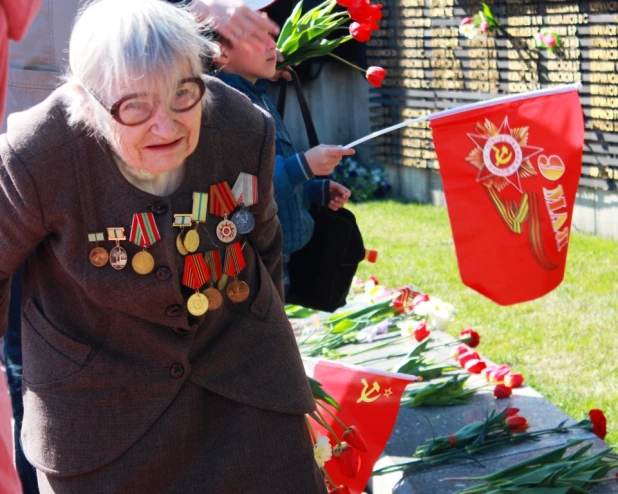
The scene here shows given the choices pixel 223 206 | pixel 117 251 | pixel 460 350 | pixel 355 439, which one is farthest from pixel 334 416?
pixel 460 350

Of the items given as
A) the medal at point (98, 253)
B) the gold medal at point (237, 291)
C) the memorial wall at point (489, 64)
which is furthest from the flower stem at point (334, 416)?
the memorial wall at point (489, 64)

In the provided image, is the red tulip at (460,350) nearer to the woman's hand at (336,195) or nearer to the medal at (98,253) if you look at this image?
the woman's hand at (336,195)

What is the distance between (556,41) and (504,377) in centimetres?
453

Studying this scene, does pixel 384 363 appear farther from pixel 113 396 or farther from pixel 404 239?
pixel 404 239

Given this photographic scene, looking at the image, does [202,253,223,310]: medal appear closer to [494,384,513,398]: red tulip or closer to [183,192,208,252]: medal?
[183,192,208,252]: medal

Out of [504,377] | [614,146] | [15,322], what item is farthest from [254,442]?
[614,146]

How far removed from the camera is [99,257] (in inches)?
90.0

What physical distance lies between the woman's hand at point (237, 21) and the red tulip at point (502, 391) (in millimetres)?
1806

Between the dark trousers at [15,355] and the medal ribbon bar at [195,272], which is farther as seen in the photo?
the dark trousers at [15,355]

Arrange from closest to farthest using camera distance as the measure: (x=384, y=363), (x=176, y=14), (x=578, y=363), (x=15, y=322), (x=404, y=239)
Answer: (x=176, y=14), (x=15, y=322), (x=384, y=363), (x=578, y=363), (x=404, y=239)

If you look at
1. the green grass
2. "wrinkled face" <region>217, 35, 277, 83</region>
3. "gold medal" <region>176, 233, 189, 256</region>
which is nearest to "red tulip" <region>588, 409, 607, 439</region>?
the green grass

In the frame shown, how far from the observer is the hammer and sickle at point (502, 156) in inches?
142

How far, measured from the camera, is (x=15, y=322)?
287cm

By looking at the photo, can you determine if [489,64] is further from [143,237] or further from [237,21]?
[143,237]
